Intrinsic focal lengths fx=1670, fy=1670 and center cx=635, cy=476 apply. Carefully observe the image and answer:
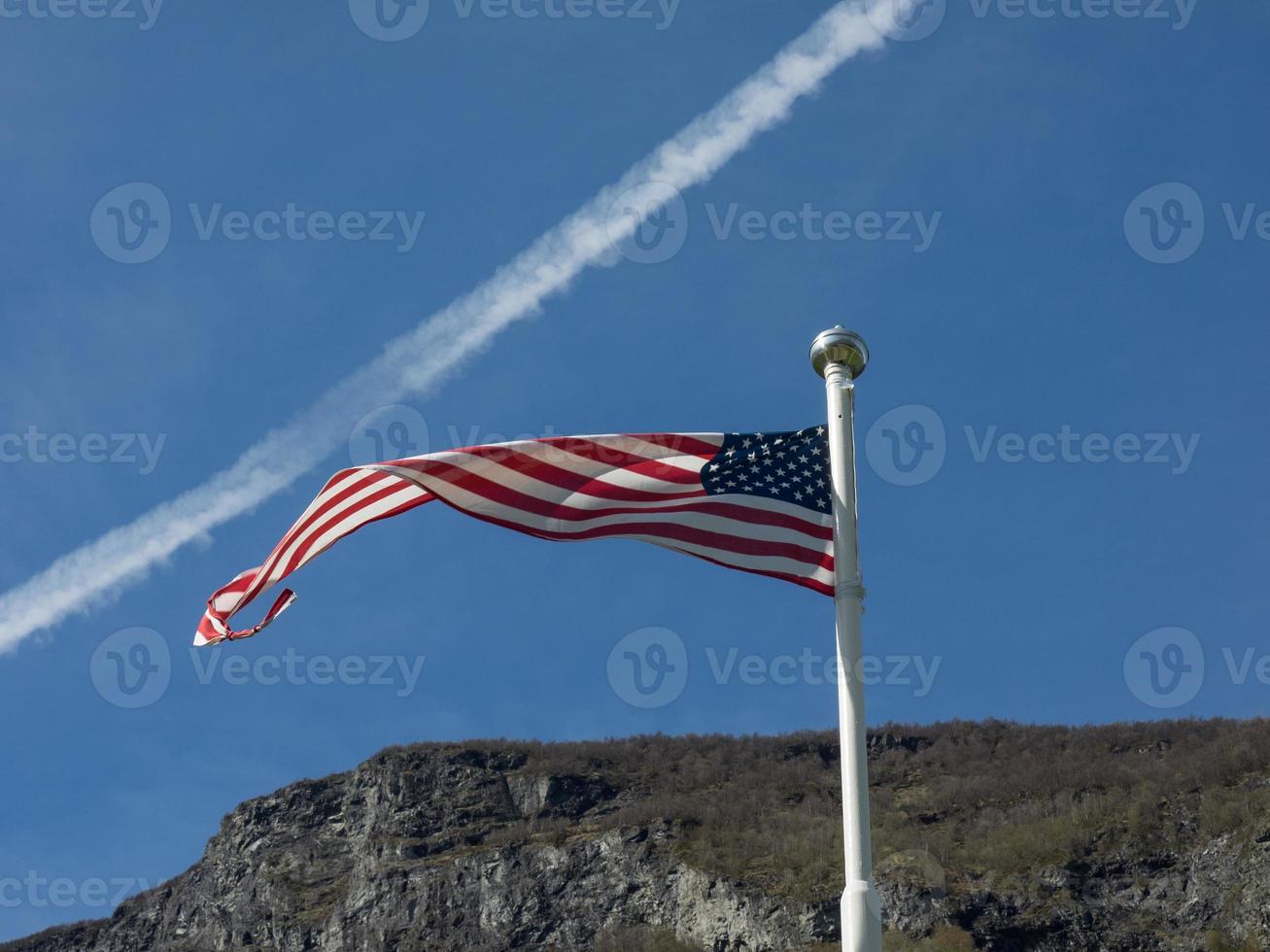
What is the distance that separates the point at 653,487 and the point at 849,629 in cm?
247

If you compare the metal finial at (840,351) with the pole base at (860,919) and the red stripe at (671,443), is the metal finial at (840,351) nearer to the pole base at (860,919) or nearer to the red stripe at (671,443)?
the red stripe at (671,443)

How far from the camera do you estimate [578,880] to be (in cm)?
11238

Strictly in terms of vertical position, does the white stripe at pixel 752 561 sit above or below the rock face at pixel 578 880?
below

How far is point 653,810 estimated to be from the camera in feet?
394

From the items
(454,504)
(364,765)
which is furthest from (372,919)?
(454,504)

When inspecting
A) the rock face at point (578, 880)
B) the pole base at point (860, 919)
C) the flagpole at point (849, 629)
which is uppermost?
the rock face at point (578, 880)

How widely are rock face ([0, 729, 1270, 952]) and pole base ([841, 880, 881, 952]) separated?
248ft

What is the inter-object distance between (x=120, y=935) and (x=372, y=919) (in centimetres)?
3352

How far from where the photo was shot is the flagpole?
11961 mm

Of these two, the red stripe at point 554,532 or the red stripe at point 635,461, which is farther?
the red stripe at point 635,461

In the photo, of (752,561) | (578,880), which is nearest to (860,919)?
(752,561)

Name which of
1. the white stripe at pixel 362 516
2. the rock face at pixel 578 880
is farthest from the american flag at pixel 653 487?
the rock face at pixel 578 880

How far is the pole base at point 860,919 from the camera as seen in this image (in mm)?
11852

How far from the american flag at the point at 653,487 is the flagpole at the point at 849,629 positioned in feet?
1.92
